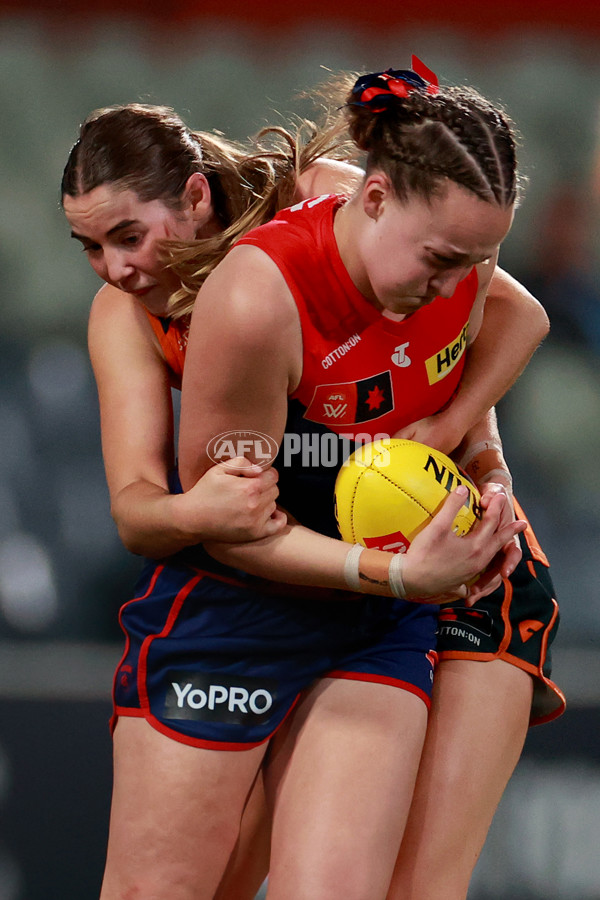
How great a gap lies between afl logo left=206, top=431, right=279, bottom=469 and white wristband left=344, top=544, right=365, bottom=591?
6.8 inches

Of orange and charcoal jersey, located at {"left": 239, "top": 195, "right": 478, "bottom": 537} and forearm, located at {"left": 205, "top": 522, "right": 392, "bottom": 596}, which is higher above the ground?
orange and charcoal jersey, located at {"left": 239, "top": 195, "right": 478, "bottom": 537}

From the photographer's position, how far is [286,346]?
1.31 m

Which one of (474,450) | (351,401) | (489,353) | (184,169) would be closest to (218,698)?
(351,401)

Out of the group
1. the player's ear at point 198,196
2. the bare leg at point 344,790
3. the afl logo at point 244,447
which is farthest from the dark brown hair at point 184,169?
the bare leg at point 344,790

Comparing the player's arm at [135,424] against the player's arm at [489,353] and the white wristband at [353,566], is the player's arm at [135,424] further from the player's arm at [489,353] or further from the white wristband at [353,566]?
the player's arm at [489,353]

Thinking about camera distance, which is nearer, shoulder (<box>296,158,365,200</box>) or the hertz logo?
the hertz logo

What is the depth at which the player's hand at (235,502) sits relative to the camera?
4.43 feet

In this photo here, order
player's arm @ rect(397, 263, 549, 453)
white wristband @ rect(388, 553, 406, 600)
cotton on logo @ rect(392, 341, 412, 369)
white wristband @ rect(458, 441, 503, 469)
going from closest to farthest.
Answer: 1. white wristband @ rect(388, 553, 406, 600)
2. cotton on logo @ rect(392, 341, 412, 369)
3. player's arm @ rect(397, 263, 549, 453)
4. white wristband @ rect(458, 441, 503, 469)

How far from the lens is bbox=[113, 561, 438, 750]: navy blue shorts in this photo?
150cm

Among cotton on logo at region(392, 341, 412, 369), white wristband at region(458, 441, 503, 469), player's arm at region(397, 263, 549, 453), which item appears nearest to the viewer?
cotton on logo at region(392, 341, 412, 369)

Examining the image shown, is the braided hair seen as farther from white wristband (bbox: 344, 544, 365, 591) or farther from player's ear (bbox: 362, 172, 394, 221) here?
white wristband (bbox: 344, 544, 365, 591)

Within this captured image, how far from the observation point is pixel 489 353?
66.2 inches

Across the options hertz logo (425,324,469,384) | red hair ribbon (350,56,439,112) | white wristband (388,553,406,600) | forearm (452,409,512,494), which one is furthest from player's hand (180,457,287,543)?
red hair ribbon (350,56,439,112)

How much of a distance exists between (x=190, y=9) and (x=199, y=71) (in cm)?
18
